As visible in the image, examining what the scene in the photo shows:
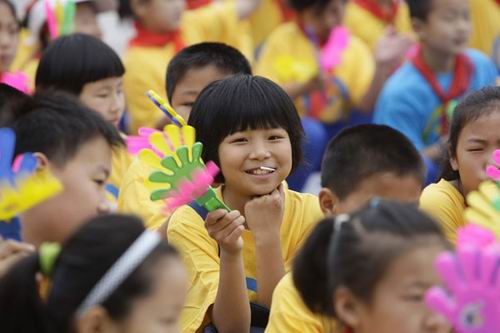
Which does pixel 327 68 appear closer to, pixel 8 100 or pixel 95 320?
pixel 8 100

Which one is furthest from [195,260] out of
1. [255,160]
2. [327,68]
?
[327,68]

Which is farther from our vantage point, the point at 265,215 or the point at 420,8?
the point at 420,8

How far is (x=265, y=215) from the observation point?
10.7ft

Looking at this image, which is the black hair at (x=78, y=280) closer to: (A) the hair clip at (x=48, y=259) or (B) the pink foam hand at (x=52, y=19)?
(A) the hair clip at (x=48, y=259)

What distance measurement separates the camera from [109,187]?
410 cm

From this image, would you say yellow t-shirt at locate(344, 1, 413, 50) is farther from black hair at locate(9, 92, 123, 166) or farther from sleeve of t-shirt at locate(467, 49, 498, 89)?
black hair at locate(9, 92, 123, 166)

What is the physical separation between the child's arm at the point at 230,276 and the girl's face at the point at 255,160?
32 centimetres

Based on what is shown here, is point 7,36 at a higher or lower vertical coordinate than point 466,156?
lower

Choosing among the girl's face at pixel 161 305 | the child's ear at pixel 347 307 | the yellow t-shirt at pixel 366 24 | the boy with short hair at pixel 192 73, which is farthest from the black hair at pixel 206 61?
the yellow t-shirt at pixel 366 24

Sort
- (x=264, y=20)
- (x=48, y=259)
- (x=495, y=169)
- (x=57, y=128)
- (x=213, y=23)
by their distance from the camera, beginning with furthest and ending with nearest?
(x=264, y=20) < (x=213, y=23) < (x=495, y=169) < (x=57, y=128) < (x=48, y=259)

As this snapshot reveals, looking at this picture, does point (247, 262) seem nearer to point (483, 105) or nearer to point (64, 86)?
point (483, 105)

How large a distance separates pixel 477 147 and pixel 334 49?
7.78 feet

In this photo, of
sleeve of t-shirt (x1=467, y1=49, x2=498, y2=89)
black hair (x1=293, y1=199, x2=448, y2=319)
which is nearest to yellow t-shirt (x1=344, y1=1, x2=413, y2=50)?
sleeve of t-shirt (x1=467, y1=49, x2=498, y2=89)

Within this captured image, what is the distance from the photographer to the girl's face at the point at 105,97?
412 centimetres
